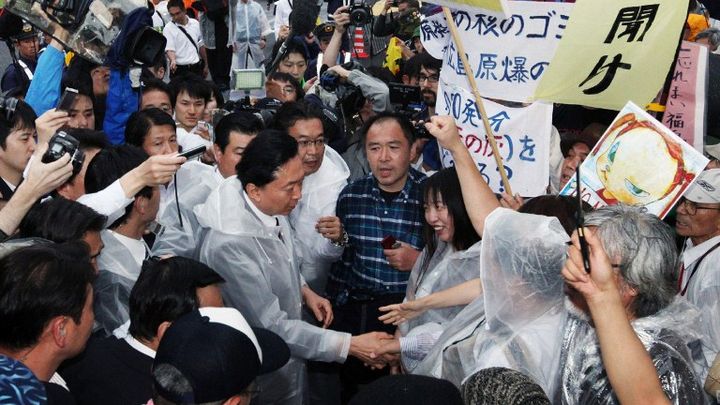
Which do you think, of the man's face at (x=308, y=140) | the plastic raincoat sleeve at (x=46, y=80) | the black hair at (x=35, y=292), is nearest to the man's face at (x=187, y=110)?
the plastic raincoat sleeve at (x=46, y=80)

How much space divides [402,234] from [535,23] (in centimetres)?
131

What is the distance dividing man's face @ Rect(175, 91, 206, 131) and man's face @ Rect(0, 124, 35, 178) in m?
2.02

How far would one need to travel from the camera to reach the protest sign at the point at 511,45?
409 cm

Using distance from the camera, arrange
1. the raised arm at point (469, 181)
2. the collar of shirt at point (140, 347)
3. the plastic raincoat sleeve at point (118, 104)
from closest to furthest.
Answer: the collar of shirt at point (140, 347), the raised arm at point (469, 181), the plastic raincoat sleeve at point (118, 104)

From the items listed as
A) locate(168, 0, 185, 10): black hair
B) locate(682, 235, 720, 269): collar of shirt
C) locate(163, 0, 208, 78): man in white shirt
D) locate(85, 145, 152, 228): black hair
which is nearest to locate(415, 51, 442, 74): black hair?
locate(682, 235, 720, 269): collar of shirt

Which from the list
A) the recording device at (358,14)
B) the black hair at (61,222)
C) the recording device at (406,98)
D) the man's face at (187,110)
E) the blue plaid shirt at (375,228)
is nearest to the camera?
the black hair at (61,222)

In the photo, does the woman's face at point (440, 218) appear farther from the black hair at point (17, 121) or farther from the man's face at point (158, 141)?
the black hair at point (17, 121)

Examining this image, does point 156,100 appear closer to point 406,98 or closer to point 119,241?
point 406,98

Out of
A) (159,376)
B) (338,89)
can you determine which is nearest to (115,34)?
(338,89)

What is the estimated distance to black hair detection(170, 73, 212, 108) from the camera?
20.8 ft

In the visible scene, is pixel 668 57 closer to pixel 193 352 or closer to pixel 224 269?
pixel 224 269

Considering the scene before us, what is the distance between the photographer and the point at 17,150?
14.2ft

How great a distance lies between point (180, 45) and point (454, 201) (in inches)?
347

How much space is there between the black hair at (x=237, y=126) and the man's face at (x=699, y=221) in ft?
7.84
